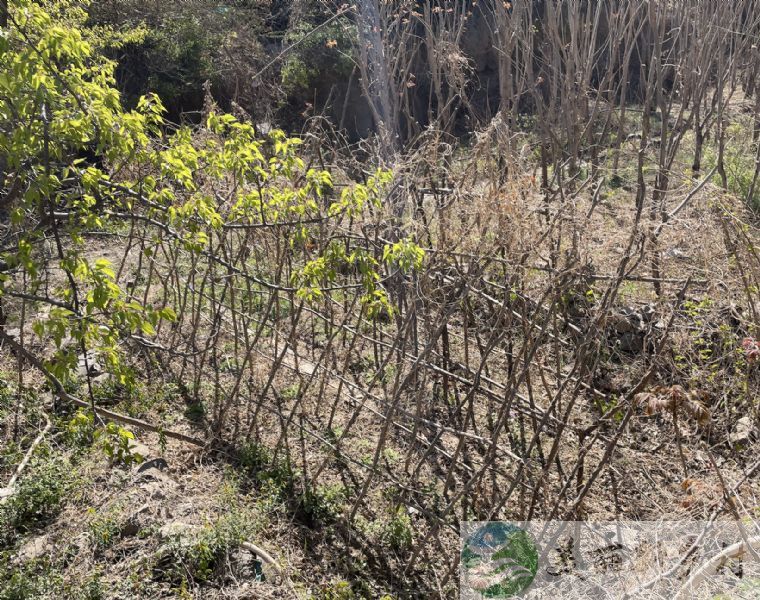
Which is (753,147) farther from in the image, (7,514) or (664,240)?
(7,514)

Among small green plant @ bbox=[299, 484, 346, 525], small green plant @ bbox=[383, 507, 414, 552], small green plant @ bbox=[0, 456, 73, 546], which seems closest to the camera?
small green plant @ bbox=[0, 456, 73, 546]

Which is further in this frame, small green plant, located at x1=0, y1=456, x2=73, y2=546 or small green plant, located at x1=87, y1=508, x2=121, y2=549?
small green plant, located at x1=0, y1=456, x2=73, y2=546

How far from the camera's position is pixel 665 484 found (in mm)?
4324

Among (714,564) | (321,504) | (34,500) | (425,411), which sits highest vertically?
(714,564)

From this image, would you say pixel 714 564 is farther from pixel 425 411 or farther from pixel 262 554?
pixel 262 554

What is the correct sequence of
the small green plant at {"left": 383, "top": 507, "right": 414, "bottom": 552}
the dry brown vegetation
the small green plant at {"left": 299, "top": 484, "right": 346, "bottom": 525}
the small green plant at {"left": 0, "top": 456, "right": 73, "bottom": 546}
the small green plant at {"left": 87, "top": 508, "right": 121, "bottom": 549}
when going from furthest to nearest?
the small green plant at {"left": 299, "top": 484, "right": 346, "bottom": 525}, the small green plant at {"left": 383, "top": 507, "right": 414, "bottom": 552}, the small green plant at {"left": 0, "top": 456, "right": 73, "bottom": 546}, the small green plant at {"left": 87, "top": 508, "right": 121, "bottom": 549}, the dry brown vegetation

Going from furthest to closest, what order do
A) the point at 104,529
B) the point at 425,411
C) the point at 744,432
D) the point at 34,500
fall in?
the point at 744,432 < the point at 425,411 < the point at 34,500 < the point at 104,529

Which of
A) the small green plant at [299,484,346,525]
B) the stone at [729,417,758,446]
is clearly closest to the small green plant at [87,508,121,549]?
the small green plant at [299,484,346,525]

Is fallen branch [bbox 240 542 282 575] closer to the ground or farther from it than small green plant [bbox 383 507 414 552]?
farther from it

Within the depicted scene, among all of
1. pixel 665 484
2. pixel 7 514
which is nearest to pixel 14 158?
pixel 7 514

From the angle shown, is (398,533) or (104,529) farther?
(398,533)

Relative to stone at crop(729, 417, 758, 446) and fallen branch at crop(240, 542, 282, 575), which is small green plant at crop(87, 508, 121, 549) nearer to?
fallen branch at crop(240, 542, 282, 575)

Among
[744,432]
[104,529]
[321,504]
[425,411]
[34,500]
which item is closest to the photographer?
[104,529]

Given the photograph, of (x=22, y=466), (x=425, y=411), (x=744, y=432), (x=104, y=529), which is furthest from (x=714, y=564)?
(x=22, y=466)
